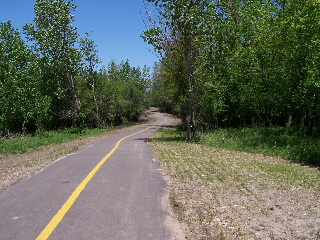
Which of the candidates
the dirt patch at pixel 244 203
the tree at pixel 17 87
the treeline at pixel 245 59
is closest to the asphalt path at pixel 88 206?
the dirt patch at pixel 244 203

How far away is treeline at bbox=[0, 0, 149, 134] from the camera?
2884 cm

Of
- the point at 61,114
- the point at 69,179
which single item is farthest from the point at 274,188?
the point at 61,114

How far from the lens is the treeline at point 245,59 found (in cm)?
1873

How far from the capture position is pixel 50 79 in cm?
3594

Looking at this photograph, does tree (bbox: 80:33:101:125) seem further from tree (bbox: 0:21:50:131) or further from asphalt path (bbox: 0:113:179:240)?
asphalt path (bbox: 0:113:179:240)

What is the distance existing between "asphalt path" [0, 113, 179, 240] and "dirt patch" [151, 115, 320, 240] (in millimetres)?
451

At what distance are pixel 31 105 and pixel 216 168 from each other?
2315 cm

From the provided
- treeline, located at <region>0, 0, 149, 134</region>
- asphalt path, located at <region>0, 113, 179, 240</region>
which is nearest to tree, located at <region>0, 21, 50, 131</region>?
treeline, located at <region>0, 0, 149, 134</region>

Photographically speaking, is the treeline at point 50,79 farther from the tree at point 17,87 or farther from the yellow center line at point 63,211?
the yellow center line at point 63,211

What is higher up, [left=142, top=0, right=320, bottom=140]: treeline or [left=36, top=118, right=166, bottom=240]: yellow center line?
[left=142, top=0, right=320, bottom=140]: treeline

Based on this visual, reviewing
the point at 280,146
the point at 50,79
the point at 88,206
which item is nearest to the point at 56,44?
the point at 50,79

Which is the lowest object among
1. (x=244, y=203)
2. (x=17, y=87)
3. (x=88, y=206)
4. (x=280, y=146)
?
(x=280, y=146)

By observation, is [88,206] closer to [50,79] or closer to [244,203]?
[244,203]

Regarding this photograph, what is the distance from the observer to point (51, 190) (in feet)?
23.3
